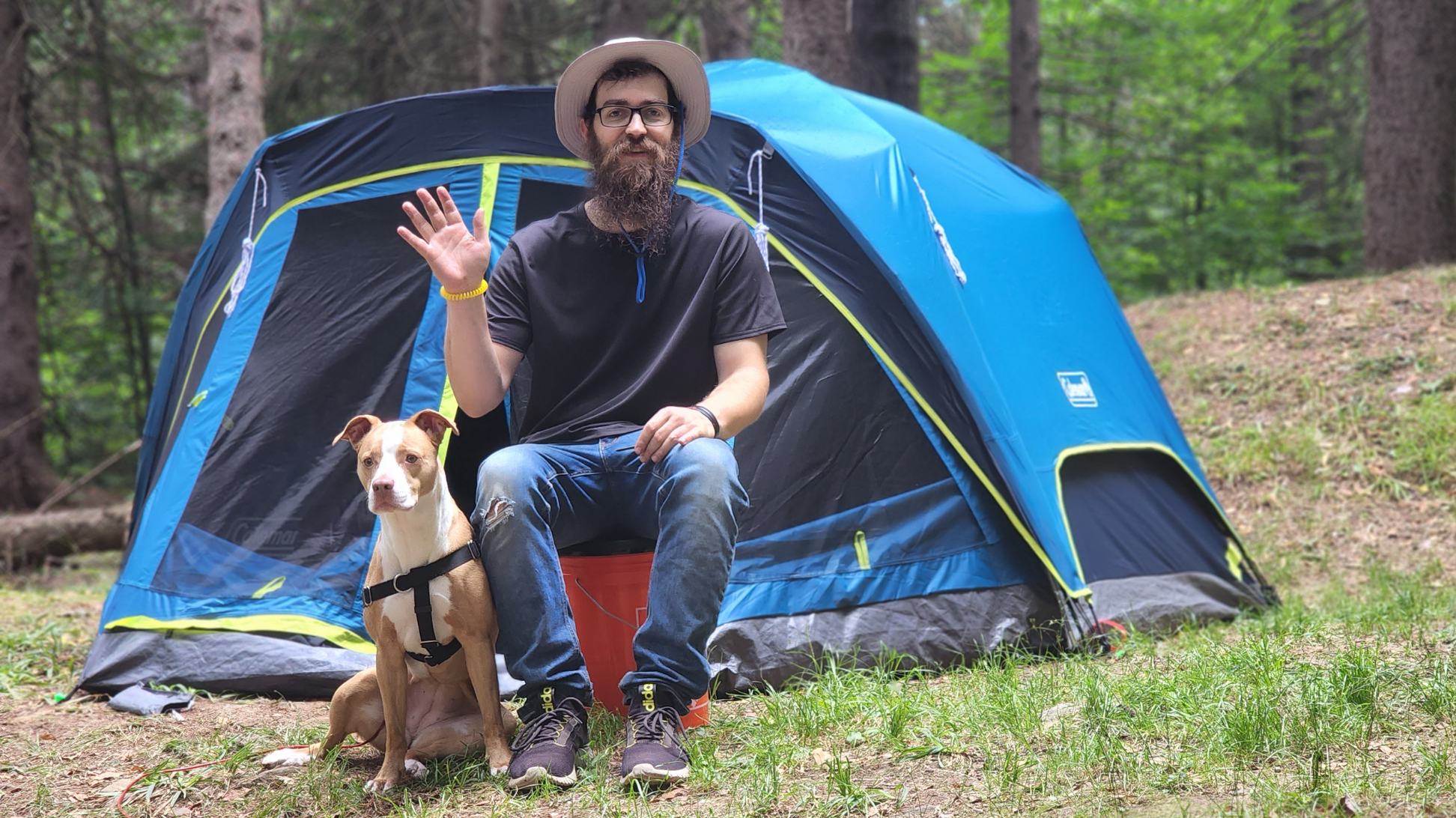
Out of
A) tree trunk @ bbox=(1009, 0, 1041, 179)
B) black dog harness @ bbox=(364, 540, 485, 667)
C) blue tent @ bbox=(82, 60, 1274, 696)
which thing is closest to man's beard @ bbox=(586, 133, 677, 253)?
blue tent @ bbox=(82, 60, 1274, 696)

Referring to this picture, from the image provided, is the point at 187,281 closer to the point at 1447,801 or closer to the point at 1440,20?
the point at 1447,801

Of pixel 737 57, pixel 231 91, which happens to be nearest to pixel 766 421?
pixel 231 91

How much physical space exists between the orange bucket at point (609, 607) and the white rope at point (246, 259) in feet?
6.54

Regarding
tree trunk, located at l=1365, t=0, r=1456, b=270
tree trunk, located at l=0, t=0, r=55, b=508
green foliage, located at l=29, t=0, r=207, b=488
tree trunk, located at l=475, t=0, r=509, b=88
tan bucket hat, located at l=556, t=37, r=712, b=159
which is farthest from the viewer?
tree trunk, located at l=475, t=0, r=509, b=88

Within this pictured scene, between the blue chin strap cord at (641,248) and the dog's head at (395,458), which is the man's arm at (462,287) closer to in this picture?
the dog's head at (395,458)

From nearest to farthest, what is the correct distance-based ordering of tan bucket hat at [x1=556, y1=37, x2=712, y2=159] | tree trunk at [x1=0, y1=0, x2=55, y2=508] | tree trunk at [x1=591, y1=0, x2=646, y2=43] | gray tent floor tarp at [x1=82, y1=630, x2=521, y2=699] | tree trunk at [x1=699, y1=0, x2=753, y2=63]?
tan bucket hat at [x1=556, y1=37, x2=712, y2=159], gray tent floor tarp at [x1=82, y1=630, x2=521, y2=699], tree trunk at [x1=0, y1=0, x2=55, y2=508], tree trunk at [x1=591, y1=0, x2=646, y2=43], tree trunk at [x1=699, y1=0, x2=753, y2=63]

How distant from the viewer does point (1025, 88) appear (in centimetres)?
1026

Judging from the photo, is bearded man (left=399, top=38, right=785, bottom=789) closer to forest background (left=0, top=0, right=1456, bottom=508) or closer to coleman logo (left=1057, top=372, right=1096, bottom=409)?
coleman logo (left=1057, top=372, right=1096, bottom=409)

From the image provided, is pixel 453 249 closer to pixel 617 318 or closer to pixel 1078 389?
pixel 617 318

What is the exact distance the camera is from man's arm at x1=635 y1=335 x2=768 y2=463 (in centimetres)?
250

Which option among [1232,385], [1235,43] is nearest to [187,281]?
[1232,385]

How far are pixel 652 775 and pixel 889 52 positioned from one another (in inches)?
254

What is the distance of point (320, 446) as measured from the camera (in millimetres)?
3785

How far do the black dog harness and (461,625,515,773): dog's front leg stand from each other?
0.07 metres
